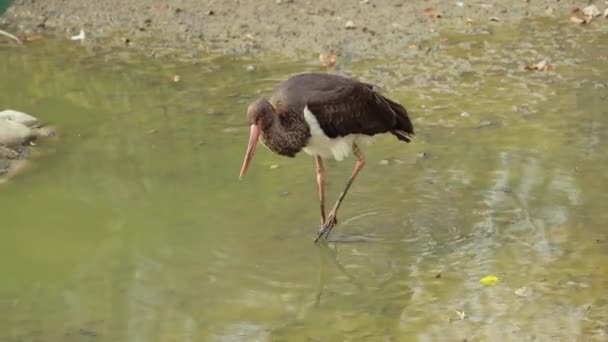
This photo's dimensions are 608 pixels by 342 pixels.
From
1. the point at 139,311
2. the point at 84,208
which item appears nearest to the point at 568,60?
the point at 84,208

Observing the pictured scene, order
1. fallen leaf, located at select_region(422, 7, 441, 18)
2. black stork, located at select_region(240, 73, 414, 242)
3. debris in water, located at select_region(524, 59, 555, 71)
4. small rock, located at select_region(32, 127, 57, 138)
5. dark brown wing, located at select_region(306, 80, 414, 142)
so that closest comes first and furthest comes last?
black stork, located at select_region(240, 73, 414, 242) → dark brown wing, located at select_region(306, 80, 414, 142) → small rock, located at select_region(32, 127, 57, 138) → debris in water, located at select_region(524, 59, 555, 71) → fallen leaf, located at select_region(422, 7, 441, 18)

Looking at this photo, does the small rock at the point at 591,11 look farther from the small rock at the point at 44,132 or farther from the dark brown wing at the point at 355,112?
the small rock at the point at 44,132

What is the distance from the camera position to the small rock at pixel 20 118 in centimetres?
736

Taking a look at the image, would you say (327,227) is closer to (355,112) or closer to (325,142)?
(325,142)

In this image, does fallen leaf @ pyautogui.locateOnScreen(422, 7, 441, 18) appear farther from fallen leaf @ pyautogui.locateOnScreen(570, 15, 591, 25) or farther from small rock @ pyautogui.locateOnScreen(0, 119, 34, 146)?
small rock @ pyautogui.locateOnScreen(0, 119, 34, 146)

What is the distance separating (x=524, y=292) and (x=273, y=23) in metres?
5.33

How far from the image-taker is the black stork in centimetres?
542

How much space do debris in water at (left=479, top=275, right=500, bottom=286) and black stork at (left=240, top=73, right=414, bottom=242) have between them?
38.3 inches

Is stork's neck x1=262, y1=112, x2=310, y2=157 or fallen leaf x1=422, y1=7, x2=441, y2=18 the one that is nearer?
stork's neck x1=262, y1=112, x2=310, y2=157

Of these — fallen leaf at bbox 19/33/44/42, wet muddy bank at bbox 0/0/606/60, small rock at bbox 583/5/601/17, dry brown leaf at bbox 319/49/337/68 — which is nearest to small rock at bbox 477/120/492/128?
wet muddy bank at bbox 0/0/606/60

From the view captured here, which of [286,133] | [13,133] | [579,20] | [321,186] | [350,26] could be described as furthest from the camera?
[350,26]

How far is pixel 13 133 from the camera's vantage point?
712cm

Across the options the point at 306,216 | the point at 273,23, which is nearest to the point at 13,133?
the point at 306,216


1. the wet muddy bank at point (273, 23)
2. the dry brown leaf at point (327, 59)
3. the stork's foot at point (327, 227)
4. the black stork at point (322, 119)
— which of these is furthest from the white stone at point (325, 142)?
the wet muddy bank at point (273, 23)
